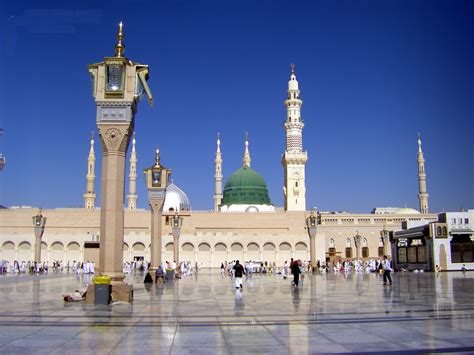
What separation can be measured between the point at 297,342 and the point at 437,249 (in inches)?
1174

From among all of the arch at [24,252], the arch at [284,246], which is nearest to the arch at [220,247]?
the arch at [284,246]

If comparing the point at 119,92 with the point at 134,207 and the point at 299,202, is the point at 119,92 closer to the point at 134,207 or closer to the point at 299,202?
the point at 299,202

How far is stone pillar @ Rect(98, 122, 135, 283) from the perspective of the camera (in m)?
11.8

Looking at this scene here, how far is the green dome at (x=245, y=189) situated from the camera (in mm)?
77125

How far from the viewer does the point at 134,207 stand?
77.6 meters

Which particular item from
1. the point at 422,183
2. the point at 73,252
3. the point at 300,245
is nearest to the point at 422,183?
the point at 422,183

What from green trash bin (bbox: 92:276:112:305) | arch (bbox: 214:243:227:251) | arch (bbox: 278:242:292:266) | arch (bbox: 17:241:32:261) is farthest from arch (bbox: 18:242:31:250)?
green trash bin (bbox: 92:276:112:305)

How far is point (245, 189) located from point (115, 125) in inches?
2576

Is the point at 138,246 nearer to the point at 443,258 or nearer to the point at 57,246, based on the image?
the point at 57,246

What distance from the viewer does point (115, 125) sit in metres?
12.4

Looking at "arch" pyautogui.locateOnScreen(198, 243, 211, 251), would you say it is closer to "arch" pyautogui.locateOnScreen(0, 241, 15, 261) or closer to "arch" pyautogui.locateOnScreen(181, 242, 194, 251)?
"arch" pyautogui.locateOnScreen(181, 242, 194, 251)

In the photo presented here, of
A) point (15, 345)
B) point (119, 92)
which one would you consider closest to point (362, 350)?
point (15, 345)

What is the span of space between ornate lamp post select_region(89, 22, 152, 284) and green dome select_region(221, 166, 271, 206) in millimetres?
64327

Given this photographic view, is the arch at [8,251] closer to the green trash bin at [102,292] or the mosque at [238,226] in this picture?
the mosque at [238,226]
